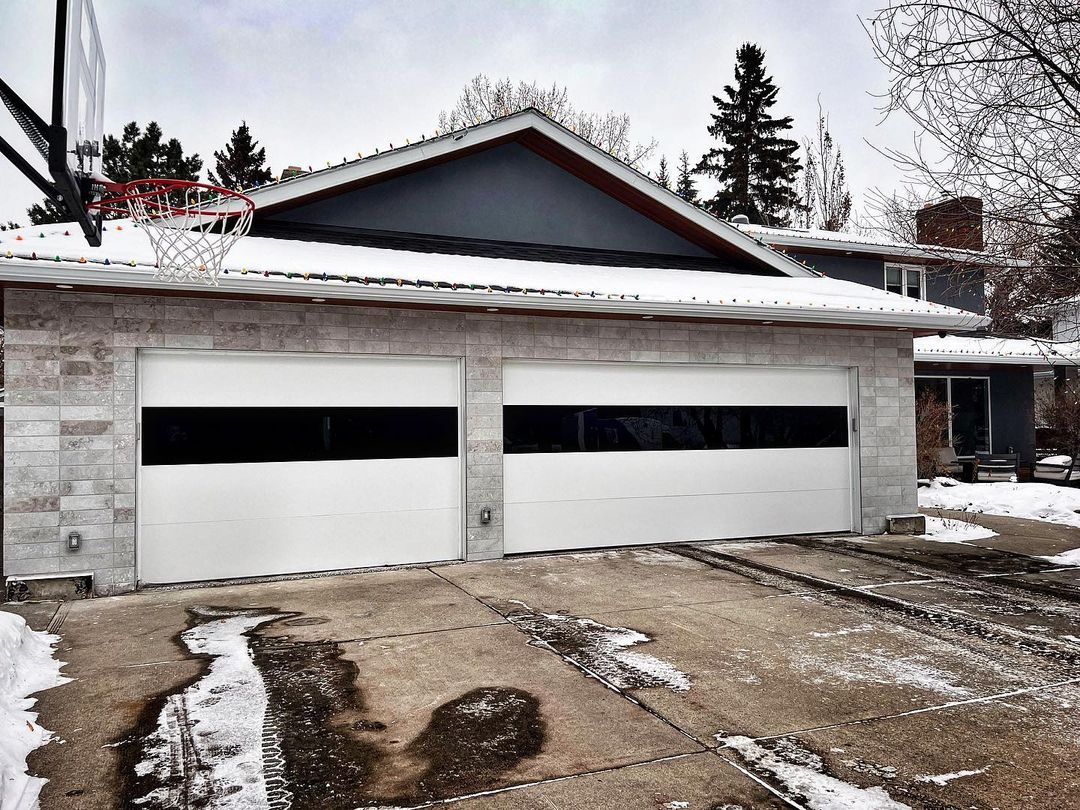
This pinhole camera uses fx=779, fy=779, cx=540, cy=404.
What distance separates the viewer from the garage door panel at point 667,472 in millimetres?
9258

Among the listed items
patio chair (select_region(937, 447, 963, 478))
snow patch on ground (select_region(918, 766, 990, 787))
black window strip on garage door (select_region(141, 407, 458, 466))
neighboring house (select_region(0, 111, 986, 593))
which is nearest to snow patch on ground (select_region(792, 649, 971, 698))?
snow patch on ground (select_region(918, 766, 990, 787))

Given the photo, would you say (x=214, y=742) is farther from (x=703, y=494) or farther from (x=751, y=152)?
(x=751, y=152)

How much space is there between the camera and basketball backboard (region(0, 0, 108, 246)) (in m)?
4.08

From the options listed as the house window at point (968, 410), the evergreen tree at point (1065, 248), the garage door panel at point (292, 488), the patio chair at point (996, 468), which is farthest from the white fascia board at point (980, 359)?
the garage door panel at point (292, 488)

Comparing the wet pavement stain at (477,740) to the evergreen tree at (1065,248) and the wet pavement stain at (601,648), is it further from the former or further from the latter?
the evergreen tree at (1065,248)

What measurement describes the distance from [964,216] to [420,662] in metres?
6.57

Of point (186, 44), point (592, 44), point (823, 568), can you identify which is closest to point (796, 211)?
point (592, 44)

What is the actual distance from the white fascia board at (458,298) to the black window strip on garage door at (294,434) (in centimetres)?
126

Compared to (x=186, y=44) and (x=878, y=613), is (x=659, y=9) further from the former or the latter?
(x=878, y=613)

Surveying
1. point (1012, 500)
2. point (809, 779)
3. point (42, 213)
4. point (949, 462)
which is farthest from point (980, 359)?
point (42, 213)

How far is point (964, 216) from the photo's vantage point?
7629 mm

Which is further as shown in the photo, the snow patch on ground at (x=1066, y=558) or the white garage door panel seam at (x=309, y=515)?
the snow patch on ground at (x=1066, y=558)

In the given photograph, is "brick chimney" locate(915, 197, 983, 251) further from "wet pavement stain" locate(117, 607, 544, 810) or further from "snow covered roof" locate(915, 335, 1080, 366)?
"snow covered roof" locate(915, 335, 1080, 366)

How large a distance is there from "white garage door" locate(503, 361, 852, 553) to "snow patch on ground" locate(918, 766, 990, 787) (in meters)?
6.00
